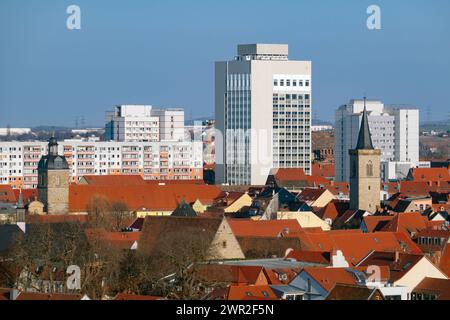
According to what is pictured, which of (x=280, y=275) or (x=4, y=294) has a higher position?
(x=4, y=294)

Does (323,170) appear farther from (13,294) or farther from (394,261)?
(13,294)

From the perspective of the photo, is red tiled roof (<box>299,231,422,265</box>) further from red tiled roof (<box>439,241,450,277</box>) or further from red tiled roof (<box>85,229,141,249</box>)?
red tiled roof (<box>85,229,141,249</box>)

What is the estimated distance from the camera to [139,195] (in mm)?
71750

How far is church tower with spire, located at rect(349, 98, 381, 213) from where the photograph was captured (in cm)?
6469

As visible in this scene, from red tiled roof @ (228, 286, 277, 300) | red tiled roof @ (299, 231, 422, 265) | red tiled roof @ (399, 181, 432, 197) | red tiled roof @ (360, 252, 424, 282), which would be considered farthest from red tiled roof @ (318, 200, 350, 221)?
red tiled roof @ (228, 286, 277, 300)

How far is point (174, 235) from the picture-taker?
4241 cm

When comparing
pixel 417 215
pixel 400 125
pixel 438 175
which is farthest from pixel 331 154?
pixel 417 215

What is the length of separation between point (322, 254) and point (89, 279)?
1084cm

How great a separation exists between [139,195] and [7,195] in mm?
10514

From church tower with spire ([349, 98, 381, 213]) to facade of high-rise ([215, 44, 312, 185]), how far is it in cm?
2772

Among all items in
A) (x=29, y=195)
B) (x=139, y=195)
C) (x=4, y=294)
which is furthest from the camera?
(x=29, y=195)

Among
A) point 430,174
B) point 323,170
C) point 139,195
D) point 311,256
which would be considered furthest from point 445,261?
point 323,170

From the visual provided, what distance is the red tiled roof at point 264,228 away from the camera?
48.2 m

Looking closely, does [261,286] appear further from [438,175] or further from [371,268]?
[438,175]
